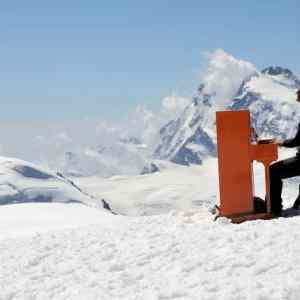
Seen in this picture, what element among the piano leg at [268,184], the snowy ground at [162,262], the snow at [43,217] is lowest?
the snow at [43,217]

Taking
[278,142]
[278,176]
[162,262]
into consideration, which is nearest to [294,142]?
[278,142]

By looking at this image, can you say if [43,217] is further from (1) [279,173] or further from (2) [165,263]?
(2) [165,263]

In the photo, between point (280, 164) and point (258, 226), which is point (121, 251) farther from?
point (280, 164)

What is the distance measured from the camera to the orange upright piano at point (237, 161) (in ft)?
40.0

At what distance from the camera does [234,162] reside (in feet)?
40.4

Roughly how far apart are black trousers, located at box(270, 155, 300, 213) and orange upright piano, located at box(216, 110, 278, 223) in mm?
110

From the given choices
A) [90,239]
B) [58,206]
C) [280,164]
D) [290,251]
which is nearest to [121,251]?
[90,239]

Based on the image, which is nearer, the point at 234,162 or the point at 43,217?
the point at 234,162

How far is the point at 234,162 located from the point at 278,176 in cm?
84

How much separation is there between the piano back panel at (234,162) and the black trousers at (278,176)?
1.34 ft

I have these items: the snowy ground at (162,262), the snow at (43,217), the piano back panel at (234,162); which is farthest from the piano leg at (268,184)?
the snow at (43,217)

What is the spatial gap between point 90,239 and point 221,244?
299cm

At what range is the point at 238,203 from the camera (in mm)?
12328

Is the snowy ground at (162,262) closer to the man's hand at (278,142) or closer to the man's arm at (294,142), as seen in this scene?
the man's arm at (294,142)
